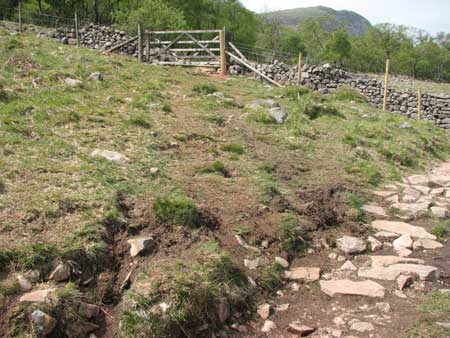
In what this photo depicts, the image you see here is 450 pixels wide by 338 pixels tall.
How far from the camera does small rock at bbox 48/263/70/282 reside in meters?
4.08

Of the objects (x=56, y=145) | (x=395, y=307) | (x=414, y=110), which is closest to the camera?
(x=395, y=307)

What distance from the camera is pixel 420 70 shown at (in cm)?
6297

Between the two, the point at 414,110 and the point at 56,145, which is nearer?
the point at 56,145

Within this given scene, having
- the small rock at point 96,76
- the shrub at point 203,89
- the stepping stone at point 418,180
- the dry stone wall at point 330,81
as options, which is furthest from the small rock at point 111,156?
the dry stone wall at point 330,81

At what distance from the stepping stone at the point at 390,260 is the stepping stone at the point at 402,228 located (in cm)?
74

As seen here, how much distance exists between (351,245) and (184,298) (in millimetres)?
2562

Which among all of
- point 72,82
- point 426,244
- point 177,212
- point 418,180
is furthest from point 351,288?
point 72,82

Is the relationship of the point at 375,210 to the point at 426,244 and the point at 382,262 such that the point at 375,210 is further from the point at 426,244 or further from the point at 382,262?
the point at 382,262

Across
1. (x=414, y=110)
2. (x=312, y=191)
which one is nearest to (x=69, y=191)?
(x=312, y=191)

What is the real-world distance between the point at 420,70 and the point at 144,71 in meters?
58.1

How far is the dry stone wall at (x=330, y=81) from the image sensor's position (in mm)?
17297

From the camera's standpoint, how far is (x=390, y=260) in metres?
5.41

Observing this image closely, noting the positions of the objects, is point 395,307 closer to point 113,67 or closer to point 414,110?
point 113,67

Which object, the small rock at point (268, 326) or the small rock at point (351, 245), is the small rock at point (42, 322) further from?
the small rock at point (351, 245)
